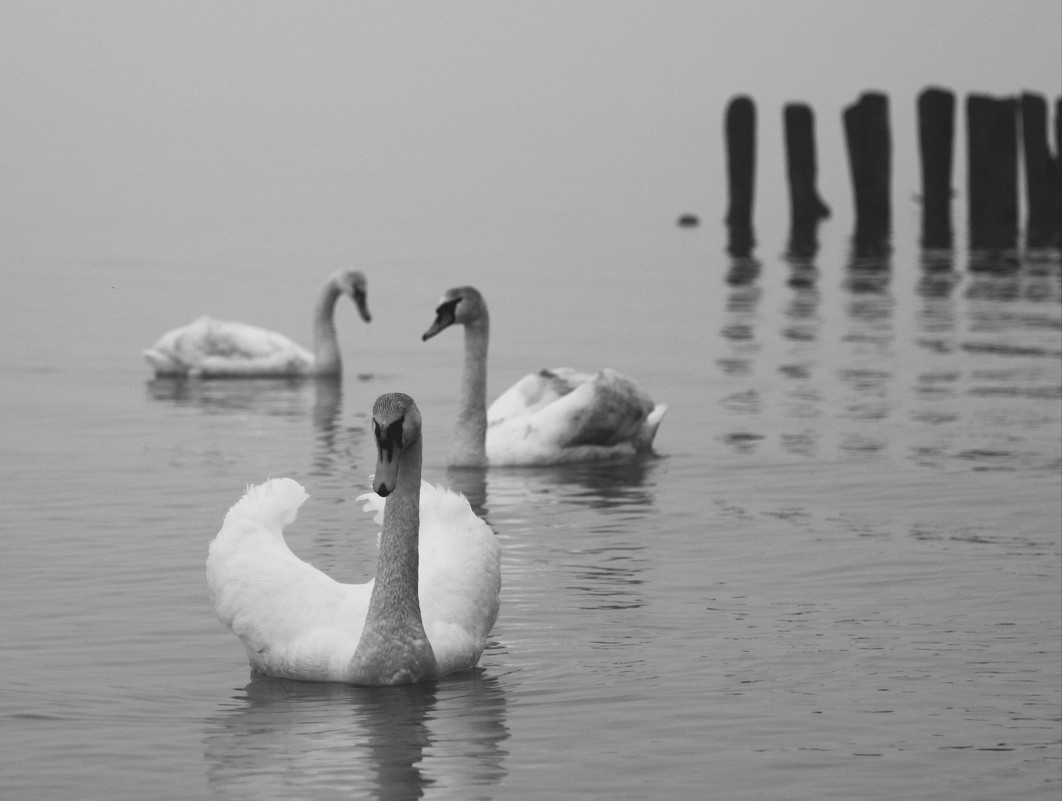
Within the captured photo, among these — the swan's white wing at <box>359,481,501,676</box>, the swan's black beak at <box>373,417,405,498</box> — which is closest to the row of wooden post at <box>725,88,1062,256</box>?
the swan's white wing at <box>359,481,501,676</box>

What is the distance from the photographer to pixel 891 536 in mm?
13969

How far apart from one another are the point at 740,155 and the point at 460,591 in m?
45.9

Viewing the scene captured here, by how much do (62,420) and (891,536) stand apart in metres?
8.40

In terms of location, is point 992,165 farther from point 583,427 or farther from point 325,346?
point 583,427

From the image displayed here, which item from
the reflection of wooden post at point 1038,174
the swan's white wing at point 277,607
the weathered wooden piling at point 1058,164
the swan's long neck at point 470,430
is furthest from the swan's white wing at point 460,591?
the weathered wooden piling at point 1058,164

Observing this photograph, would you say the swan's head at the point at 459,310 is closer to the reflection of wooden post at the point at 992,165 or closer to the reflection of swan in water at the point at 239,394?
the reflection of swan in water at the point at 239,394

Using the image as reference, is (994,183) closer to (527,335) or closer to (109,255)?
(109,255)

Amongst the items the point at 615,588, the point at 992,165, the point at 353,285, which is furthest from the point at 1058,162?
the point at 615,588

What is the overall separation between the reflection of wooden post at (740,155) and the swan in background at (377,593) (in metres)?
42.0

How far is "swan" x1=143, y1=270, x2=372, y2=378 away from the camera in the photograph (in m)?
23.1

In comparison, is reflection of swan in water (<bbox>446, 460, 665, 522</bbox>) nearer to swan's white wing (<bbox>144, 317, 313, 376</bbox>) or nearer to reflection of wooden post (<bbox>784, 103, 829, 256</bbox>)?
swan's white wing (<bbox>144, 317, 313, 376</bbox>)

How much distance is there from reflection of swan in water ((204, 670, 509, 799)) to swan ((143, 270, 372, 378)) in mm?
13100

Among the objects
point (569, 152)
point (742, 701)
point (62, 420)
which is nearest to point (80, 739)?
point (742, 701)

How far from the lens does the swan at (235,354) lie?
2312 cm
